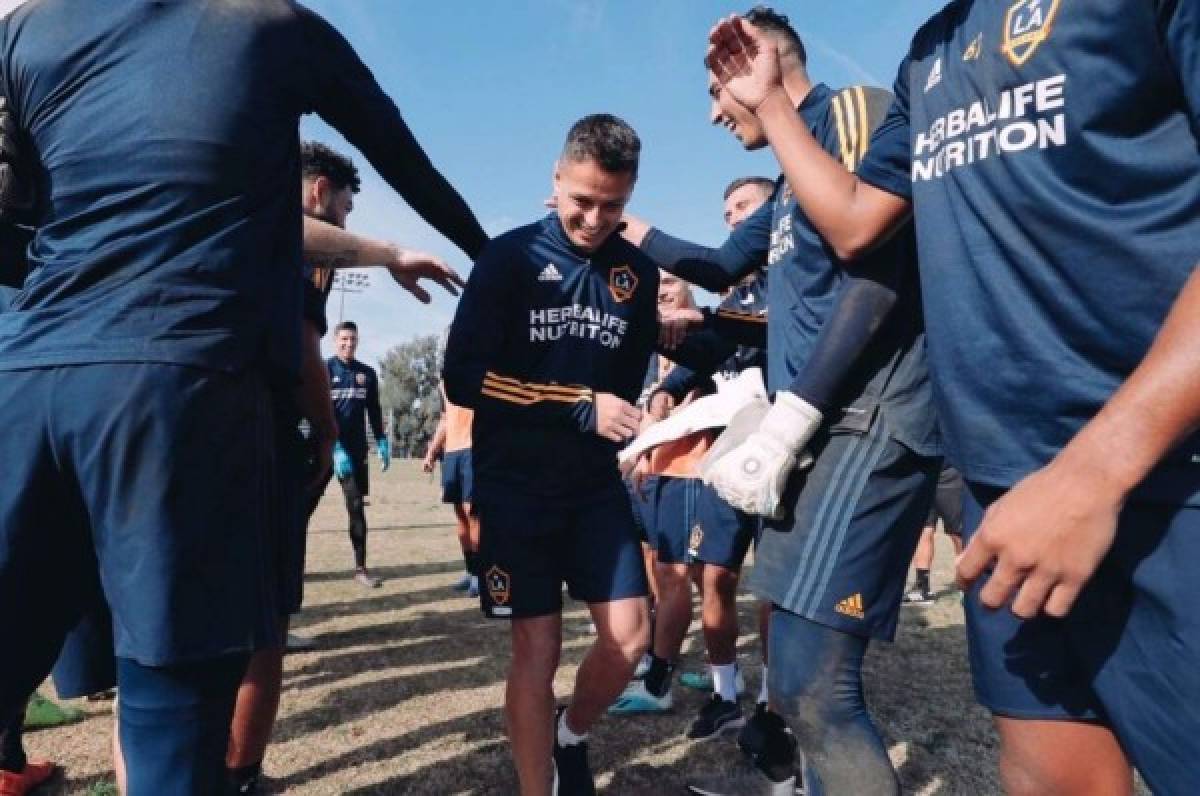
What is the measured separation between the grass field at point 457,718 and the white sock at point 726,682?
0.92 feet

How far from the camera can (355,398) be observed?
31.8ft

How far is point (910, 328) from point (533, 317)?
1430mm

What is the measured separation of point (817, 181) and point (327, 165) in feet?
9.66

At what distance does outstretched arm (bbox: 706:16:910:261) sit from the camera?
5.39ft

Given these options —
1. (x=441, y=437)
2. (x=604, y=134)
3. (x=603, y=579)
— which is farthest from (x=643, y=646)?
(x=441, y=437)

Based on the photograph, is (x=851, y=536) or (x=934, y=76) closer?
(x=934, y=76)

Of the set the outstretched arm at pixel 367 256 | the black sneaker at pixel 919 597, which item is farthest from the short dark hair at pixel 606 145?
the black sneaker at pixel 919 597

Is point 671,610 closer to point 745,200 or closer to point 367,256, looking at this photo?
point 745,200

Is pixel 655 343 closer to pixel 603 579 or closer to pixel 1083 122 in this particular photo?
pixel 603 579

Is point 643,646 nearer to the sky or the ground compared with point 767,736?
nearer to the sky

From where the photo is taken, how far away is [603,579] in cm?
287

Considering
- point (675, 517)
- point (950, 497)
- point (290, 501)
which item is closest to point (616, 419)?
point (290, 501)

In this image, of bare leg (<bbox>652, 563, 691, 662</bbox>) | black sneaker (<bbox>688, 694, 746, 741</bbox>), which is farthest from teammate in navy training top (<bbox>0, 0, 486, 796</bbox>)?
bare leg (<bbox>652, 563, 691, 662</bbox>)

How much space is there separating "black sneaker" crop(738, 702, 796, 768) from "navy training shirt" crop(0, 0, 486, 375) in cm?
243
